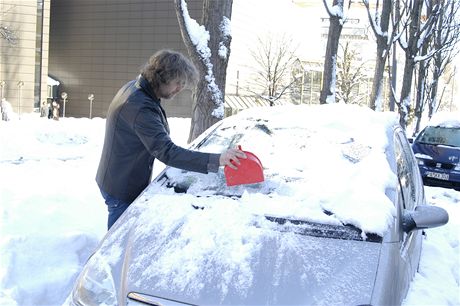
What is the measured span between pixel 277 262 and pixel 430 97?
29.9 meters

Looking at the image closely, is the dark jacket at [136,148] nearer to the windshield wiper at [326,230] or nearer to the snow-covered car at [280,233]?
the snow-covered car at [280,233]

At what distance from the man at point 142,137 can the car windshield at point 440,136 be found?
10.1m

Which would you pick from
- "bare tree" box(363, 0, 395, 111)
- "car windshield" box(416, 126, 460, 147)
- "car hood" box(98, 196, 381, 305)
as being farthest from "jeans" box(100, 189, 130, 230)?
"bare tree" box(363, 0, 395, 111)

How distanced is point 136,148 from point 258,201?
102 cm

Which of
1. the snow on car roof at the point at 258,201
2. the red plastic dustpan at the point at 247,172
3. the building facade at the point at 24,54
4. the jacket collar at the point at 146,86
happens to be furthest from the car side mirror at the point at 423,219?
the building facade at the point at 24,54

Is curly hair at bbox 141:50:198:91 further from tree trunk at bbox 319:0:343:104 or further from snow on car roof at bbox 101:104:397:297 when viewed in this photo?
tree trunk at bbox 319:0:343:104

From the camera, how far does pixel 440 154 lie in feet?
37.6

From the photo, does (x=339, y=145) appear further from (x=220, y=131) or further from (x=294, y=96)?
(x=294, y=96)

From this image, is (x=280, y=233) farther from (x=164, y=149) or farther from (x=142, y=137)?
(x=142, y=137)

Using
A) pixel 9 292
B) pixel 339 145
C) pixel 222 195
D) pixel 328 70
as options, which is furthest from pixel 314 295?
pixel 328 70

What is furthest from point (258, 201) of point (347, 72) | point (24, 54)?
point (24, 54)

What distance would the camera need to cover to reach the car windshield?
1185 centimetres

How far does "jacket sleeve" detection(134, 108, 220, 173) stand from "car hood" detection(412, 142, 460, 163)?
971 cm

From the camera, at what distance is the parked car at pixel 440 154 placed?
1114cm
